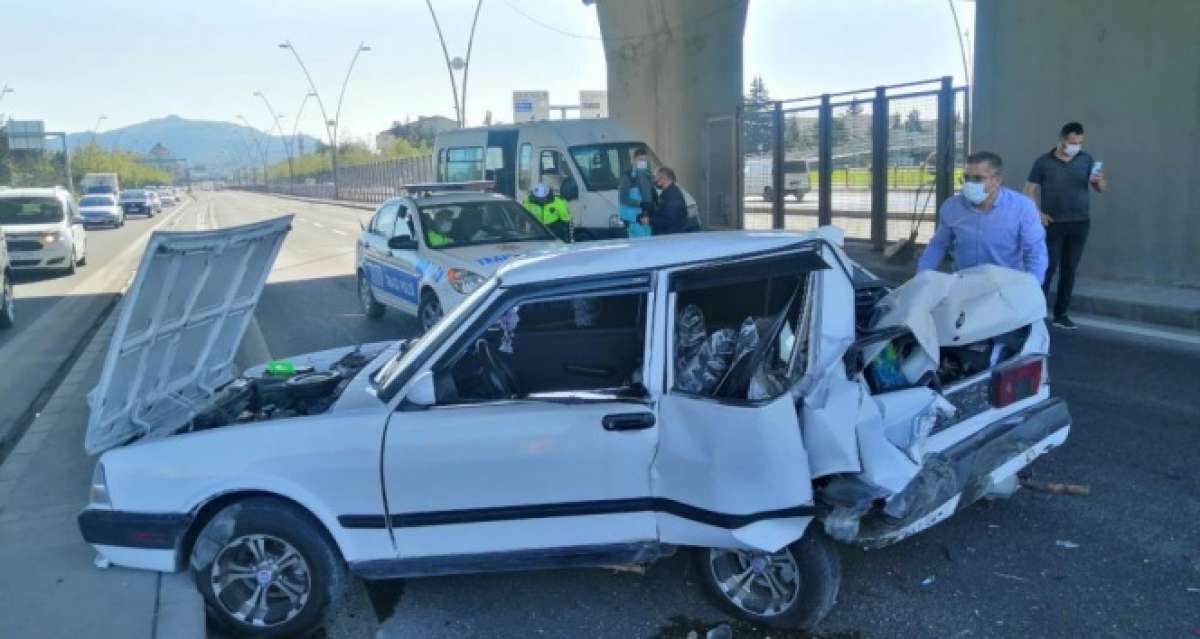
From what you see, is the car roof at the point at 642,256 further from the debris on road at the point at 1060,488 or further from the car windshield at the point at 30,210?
the car windshield at the point at 30,210

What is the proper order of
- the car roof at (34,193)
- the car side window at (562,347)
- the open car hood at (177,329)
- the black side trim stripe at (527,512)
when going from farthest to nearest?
the car roof at (34,193) < the car side window at (562,347) < the open car hood at (177,329) < the black side trim stripe at (527,512)

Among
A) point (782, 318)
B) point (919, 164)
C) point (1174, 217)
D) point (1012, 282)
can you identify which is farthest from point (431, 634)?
point (919, 164)

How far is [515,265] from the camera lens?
4.00 meters

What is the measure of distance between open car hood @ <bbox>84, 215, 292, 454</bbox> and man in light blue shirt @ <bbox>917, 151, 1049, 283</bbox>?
3.94m

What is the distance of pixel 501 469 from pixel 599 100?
56.1 m

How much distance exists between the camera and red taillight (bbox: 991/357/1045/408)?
414 cm

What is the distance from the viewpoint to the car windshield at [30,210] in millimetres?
18250

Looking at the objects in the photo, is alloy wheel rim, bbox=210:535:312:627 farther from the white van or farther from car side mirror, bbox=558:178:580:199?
car side mirror, bbox=558:178:580:199

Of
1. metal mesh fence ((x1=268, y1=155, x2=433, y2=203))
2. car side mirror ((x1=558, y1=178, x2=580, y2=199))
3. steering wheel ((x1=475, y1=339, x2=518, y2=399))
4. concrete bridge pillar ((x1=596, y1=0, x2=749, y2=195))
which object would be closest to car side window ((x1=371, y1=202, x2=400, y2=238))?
car side mirror ((x1=558, y1=178, x2=580, y2=199))

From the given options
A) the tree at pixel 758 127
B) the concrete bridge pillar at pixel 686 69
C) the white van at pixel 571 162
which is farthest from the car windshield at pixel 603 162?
the concrete bridge pillar at pixel 686 69

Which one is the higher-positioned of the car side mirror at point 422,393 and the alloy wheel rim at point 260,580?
the car side mirror at point 422,393

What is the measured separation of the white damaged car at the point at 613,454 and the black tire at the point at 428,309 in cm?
523

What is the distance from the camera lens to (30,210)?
1848 centimetres

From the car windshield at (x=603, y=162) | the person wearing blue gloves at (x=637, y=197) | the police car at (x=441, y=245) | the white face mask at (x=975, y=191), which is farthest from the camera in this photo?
the car windshield at (x=603, y=162)
